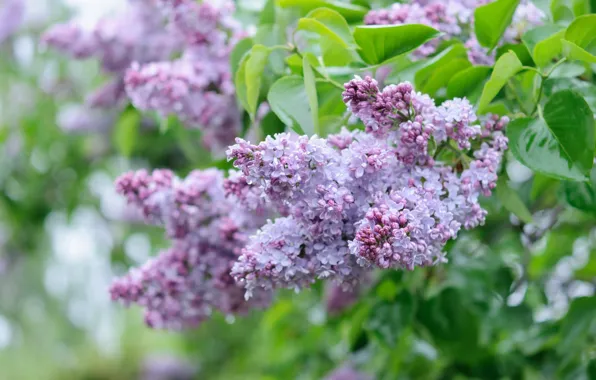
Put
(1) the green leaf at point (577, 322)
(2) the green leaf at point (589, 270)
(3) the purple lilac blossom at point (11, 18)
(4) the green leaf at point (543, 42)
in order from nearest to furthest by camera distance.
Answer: (4) the green leaf at point (543, 42), (1) the green leaf at point (577, 322), (2) the green leaf at point (589, 270), (3) the purple lilac blossom at point (11, 18)

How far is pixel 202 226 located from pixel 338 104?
21 centimetres

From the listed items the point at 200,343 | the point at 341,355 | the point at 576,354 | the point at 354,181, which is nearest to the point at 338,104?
the point at 354,181

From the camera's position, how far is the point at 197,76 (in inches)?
36.9

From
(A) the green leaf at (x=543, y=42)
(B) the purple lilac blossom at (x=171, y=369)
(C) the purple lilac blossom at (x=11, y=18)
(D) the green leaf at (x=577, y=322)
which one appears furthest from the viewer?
(B) the purple lilac blossom at (x=171, y=369)

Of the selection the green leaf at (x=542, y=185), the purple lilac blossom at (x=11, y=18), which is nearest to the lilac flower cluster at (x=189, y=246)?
the green leaf at (x=542, y=185)

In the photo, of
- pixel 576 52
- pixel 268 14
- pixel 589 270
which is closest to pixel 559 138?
pixel 576 52

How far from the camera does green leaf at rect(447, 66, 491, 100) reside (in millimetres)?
733

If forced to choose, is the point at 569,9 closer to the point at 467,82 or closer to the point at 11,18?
the point at 467,82

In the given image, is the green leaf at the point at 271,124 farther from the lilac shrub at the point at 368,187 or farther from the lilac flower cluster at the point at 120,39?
the lilac flower cluster at the point at 120,39

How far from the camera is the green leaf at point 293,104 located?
70 cm

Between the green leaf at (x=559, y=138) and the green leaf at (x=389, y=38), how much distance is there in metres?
0.12

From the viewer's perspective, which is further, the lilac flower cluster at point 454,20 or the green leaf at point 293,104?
the lilac flower cluster at point 454,20

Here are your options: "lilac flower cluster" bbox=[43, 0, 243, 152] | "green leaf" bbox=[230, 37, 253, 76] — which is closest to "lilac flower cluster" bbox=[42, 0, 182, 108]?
"lilac flower cluster" bbox=[43, 0, 243, 152]

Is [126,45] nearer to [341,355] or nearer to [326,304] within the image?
[326,304]
